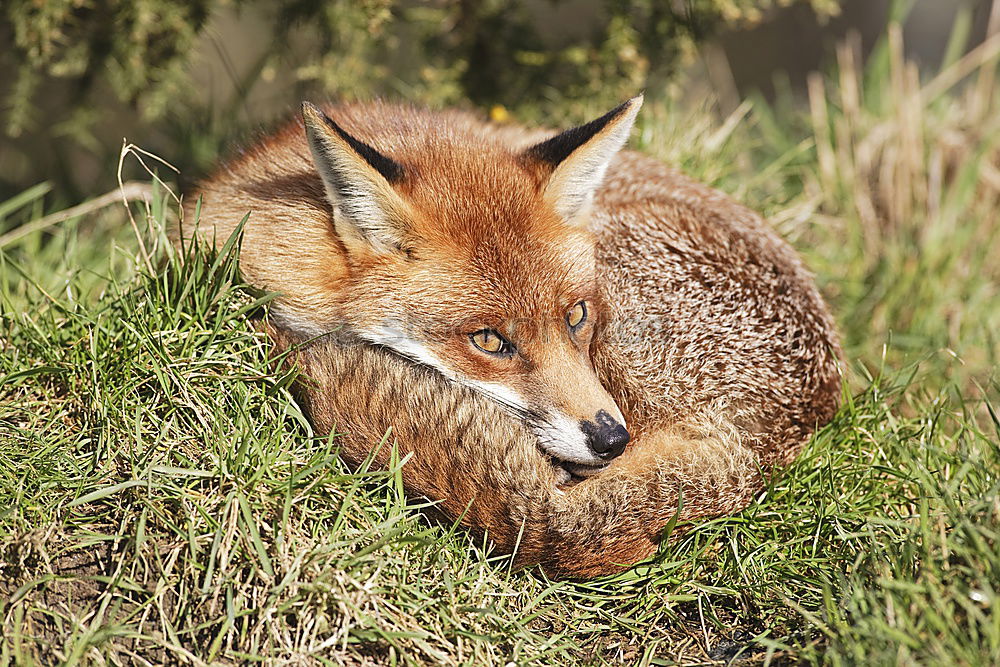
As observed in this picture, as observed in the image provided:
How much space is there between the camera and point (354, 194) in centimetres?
281

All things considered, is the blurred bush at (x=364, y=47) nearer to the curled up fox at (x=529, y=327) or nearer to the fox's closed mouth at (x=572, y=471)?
the curled up fox at (x=529, y=327)

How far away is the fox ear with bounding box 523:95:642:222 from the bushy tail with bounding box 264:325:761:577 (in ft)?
2.95

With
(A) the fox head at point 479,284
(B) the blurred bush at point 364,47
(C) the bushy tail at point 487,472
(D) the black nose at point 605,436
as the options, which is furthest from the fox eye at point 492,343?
(B) the blurred bush at point 364,47

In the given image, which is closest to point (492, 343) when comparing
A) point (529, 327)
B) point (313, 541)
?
point (529, 327)

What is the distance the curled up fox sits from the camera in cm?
262

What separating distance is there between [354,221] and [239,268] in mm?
522

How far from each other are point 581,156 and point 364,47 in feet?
7.93

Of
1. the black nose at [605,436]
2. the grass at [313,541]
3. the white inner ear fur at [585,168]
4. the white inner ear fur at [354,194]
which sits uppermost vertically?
the white inner ear fur at [585,168]

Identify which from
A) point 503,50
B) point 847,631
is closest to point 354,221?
point 847,631

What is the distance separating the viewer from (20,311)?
311 centimetres

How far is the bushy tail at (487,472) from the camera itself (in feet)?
8.44

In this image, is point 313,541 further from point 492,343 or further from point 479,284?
point 479,284

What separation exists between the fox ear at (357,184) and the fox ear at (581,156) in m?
0.60

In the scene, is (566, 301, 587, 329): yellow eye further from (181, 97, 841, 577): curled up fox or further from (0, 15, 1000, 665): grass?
(0, 15, 1000, 665): grass
